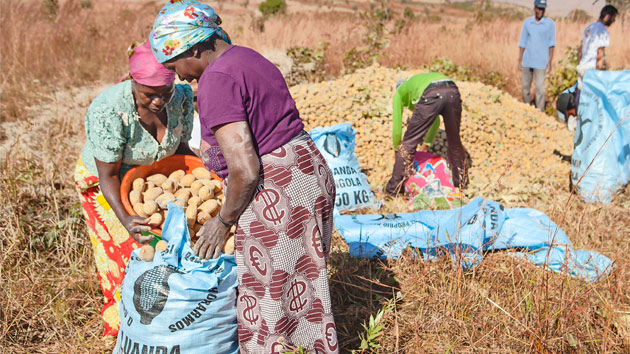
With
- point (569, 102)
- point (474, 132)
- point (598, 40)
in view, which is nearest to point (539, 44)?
point (598, 40)

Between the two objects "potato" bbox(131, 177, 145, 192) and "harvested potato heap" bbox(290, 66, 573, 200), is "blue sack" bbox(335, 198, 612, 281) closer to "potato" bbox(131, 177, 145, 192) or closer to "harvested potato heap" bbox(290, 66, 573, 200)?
"harvested potato heap" bbox(290, 66, 573, 200)

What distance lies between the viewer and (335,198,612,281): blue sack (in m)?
2.77

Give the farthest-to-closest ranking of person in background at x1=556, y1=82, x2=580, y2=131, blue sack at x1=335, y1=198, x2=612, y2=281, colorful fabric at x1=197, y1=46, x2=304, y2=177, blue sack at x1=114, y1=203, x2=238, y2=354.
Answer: person in background at x1=556, y1=82, x2=580, y2=131 → blue sack at x1=335, y1=198, x2=612, y2=281 → blue sack at x1=114, y1=203, x2=238, y2=354 → colorful fabric at x1=197, y1=46, x2=304, y2=177

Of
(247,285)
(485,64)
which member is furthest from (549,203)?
(485,64)

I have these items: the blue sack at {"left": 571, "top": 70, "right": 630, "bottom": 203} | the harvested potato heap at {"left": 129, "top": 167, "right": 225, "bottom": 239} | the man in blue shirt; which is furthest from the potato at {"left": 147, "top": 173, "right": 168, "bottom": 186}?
the man in blue shirt

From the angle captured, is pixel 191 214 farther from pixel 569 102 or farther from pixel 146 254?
pixel 569 102

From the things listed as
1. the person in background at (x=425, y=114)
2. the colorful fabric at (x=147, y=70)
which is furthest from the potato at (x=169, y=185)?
the person in background at (x=425, y=114)

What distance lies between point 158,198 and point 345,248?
4.74 ft

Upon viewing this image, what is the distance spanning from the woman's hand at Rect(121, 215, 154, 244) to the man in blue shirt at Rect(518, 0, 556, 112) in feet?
21.0

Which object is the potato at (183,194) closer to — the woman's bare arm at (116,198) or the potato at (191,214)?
the potato at (191,214)

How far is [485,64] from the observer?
27.4 ft

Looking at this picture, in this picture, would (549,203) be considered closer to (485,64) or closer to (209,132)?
(209,132)

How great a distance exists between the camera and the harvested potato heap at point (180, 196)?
2023mm

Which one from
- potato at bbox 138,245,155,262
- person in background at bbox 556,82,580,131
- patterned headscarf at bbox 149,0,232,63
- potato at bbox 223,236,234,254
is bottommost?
person in background at bbox 556,82,580,131
